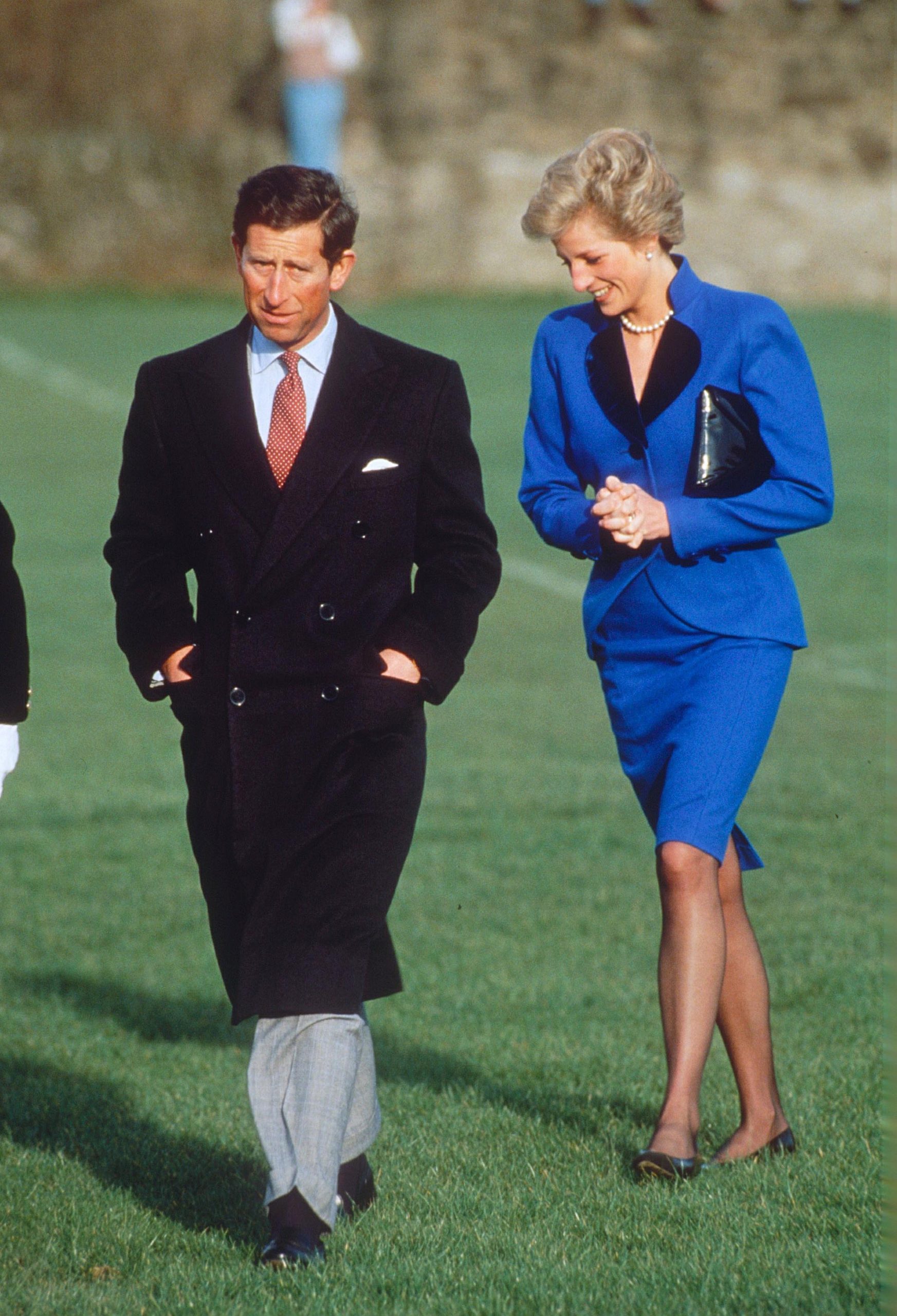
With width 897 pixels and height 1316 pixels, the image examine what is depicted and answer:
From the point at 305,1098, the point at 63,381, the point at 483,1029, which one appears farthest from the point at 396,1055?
the point at 63,381

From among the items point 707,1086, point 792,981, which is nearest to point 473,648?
point 792,981

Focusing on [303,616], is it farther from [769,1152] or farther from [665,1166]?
[769,1152]

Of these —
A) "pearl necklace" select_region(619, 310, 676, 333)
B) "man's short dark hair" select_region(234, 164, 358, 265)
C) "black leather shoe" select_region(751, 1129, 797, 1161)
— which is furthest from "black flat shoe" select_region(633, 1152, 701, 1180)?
"man's short dark hair" select_region(234, 164, 358, 265)

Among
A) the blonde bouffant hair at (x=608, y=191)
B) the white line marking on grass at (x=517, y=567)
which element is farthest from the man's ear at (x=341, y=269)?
the white line marking on grass at (x=517, y=567)

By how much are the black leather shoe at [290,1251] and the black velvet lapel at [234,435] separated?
1.37 meters

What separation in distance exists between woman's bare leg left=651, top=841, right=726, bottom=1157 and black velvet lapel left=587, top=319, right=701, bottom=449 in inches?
36.6

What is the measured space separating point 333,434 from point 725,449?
88 cm

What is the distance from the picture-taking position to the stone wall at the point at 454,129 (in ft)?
104

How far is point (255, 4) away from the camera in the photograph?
106 feet

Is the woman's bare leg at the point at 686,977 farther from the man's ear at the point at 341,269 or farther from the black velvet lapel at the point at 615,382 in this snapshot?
the man's ear at the point at 341,269

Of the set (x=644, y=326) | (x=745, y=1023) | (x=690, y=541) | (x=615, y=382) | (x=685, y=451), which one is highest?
(x=644, y=326)

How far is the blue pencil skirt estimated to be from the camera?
5.02m

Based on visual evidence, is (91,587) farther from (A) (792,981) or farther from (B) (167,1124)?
(B) (167,1124)

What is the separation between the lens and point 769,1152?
5.21 m
